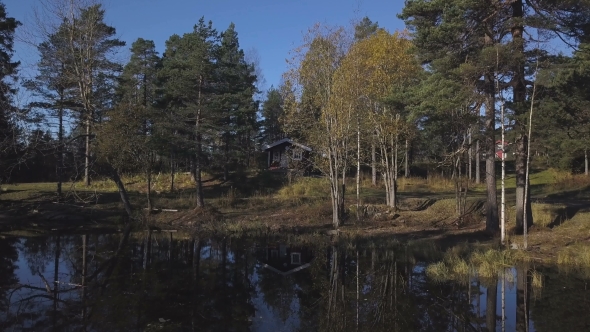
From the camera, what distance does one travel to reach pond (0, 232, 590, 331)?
9.71m

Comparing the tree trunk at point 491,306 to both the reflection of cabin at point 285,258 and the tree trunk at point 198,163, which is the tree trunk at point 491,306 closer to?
the reflection of cabin at point 285,258

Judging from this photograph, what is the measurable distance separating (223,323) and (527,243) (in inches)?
444

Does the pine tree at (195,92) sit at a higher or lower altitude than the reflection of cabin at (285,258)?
higher

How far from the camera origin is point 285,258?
17.8m

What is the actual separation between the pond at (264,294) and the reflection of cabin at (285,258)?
0.07 m

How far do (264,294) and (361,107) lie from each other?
13.1 meters

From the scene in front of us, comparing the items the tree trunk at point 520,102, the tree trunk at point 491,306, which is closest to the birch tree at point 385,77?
the tree trunk at point 520,102

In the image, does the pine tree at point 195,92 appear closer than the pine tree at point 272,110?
Yes

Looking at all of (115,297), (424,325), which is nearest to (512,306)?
(424,325)

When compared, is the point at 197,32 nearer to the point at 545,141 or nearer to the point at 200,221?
the point at 200,221

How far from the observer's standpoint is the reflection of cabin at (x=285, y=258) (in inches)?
625

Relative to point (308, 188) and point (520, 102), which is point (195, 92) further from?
point (520, 102)

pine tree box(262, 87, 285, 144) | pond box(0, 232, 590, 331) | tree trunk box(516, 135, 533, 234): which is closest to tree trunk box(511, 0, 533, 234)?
tree trunk box(516, 135, 533, 234)

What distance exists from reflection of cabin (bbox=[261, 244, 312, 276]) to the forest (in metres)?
3.88
